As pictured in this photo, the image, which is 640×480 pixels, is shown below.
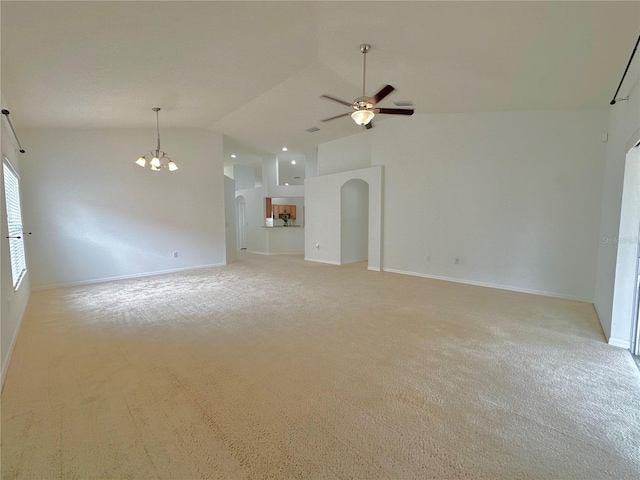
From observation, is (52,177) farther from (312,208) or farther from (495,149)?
(495,149)

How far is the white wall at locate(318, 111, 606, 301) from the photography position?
4.62 meters

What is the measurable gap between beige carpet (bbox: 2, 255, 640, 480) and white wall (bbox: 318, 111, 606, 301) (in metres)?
1.03

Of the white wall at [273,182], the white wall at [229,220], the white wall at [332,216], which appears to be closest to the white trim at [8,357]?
the white wall at [229,220]

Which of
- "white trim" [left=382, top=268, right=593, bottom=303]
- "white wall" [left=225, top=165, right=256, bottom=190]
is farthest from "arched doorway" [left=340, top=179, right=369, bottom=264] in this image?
"white wall" [left=225, top=165, right=256, bottom=190]

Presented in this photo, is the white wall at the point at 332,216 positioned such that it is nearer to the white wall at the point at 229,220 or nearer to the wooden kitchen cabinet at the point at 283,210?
the white wall at the point at 229,220

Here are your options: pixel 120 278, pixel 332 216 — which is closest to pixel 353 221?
pixel 332 216

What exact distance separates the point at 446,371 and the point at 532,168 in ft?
13.5

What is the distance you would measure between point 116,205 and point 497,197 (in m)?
7.39

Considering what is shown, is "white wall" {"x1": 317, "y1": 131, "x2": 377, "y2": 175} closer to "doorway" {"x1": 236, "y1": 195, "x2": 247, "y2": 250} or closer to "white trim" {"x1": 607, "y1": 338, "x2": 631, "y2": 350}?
"doorway" {"x1": 236, "y1": 195, "x2": 247, "y2": 250}

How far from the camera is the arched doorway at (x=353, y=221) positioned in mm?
8000

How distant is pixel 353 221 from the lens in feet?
27.2

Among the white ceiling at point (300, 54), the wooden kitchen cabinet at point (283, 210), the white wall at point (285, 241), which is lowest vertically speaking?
the white wall at point (285, 241)

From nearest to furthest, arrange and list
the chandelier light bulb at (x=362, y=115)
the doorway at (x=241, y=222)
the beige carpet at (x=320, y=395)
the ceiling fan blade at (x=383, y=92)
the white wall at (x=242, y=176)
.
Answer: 1. the beige carpet at (x=320, y=395)
2. the ceiling fan blade at (x=383, y=92)
3. the chandelier light bulb at (x=362, y=115)
4. the doorway at (x=241, y=222)
5. the white wall at (x=242, y=176)

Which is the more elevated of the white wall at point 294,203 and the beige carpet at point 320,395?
the white wall at point 294,203
